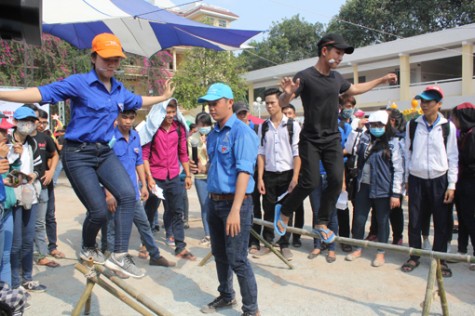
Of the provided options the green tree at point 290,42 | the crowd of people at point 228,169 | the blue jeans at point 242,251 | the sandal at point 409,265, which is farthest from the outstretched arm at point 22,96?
the green tree at point 290,42

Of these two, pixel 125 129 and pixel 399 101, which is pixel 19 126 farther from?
pixel 399 101

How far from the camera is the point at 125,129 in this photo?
5145 millimetres

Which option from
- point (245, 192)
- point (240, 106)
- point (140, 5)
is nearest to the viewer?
point (245, 192)

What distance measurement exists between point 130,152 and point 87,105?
1.86 metres

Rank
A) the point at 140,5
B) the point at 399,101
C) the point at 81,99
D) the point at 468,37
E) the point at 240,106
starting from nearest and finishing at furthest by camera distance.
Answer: the point at 81,99 → the point at 240,106 → the point at 140,5 → the point at 468,37 → the point at 399,101

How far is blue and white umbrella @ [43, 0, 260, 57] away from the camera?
6325 millimetres

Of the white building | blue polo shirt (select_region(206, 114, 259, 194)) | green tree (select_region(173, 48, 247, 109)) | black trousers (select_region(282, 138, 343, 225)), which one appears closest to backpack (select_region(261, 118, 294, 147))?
black trousers (select_region(282, 138, 343, 225))

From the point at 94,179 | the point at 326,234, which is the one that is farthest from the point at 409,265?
the point at 94,179

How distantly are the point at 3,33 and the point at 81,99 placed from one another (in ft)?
2.28

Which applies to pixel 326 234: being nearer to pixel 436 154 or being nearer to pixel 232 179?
pixel 232 179

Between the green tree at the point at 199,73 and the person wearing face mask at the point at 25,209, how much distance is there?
19.8 m

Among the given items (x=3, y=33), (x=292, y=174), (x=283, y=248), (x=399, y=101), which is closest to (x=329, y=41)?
(x=292, y=174)

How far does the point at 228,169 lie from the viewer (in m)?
3.72

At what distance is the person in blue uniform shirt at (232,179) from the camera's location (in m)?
3.58
